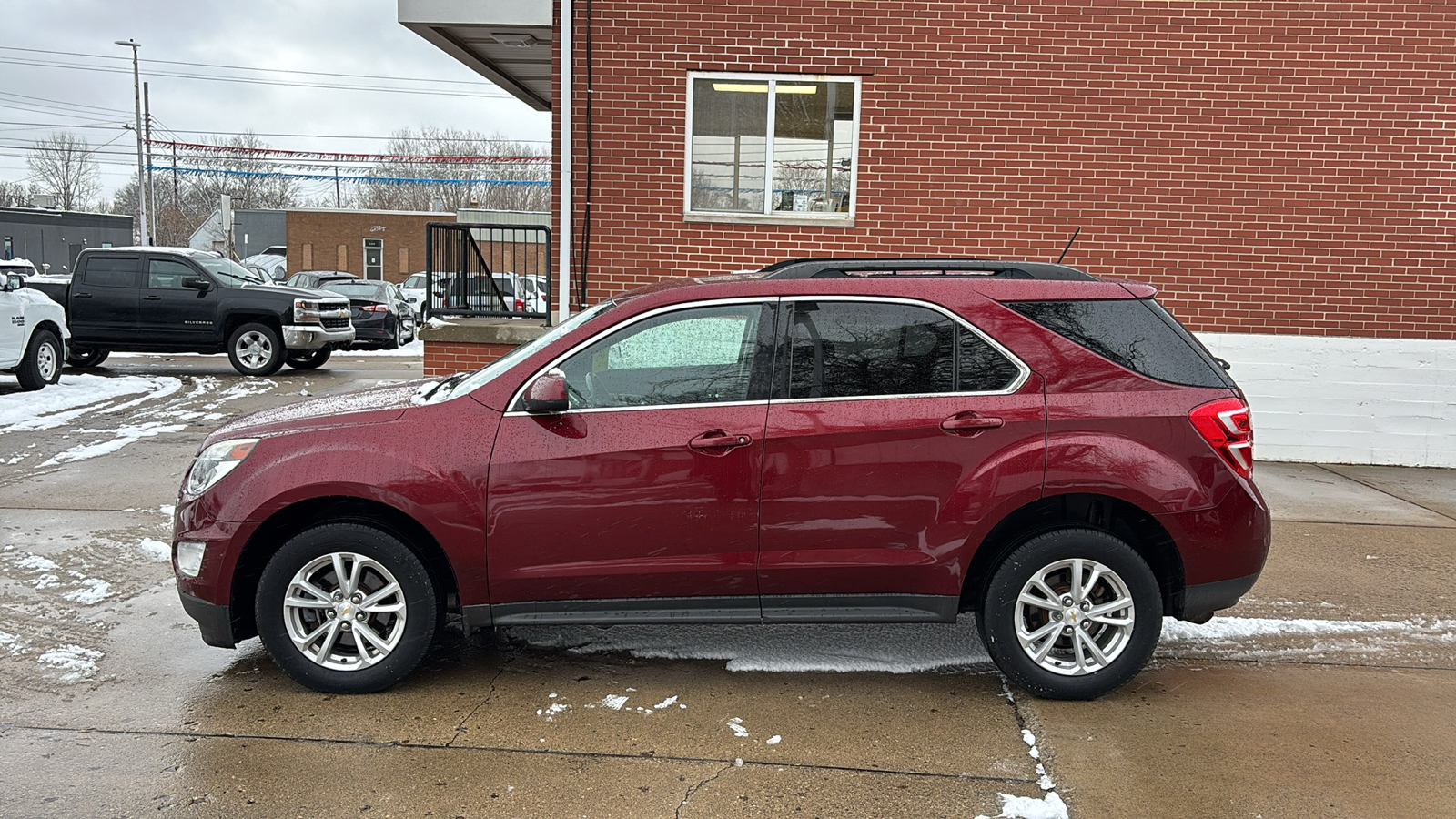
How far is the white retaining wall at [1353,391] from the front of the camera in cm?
1050

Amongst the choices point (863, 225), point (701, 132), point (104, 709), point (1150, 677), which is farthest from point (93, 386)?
point (1150, 677)

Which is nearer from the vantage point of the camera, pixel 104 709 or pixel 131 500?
pixel 104 709

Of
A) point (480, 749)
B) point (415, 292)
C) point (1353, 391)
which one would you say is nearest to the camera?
point (480, 749)

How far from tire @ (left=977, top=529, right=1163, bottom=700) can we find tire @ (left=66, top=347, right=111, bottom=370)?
16.7 m

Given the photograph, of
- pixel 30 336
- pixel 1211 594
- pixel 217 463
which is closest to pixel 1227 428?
pixel 1211 594

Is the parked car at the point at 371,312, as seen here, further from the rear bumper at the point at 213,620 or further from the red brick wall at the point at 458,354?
the rear bumper at the point at 213,620

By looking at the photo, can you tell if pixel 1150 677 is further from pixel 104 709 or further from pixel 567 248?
pixel 567 248

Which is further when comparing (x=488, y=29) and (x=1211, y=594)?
(x=488, y=29)

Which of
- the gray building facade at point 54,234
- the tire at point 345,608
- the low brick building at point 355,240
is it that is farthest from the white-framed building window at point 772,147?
the low brick building at point 355,240

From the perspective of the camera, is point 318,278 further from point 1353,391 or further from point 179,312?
point 1353,391

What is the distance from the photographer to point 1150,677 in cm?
506

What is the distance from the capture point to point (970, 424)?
4586 millimetres

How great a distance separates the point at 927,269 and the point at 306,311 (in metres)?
14.1

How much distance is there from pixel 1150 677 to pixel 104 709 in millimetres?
4319
